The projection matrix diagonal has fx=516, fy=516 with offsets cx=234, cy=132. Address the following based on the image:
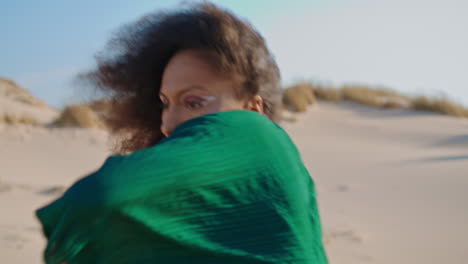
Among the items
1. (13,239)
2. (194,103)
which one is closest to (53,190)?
(13,239)

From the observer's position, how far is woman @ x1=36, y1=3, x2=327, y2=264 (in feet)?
3.51

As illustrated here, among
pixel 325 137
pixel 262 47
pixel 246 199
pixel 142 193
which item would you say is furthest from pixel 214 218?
pixel 325 137

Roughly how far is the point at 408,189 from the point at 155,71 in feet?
19.6

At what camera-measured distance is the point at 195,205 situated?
115 cm

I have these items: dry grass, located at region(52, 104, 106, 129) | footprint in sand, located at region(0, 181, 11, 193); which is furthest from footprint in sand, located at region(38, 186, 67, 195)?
dry grass, located at region(52, 104, 106, 129)

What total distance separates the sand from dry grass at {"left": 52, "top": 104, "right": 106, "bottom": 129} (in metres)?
0.21

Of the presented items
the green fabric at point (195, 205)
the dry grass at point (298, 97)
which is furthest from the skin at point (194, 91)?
the dry grass at point (298, 97)

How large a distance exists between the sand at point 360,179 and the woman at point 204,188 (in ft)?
11.2

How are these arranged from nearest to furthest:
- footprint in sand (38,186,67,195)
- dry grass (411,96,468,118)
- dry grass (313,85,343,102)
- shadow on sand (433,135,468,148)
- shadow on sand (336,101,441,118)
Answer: footprint in sand (38,186,67,195) → shadow on sand (433,135,468,148) → shadow on sand (336,101,441,118) → dry grass (411,96,468,118) → dry grass (313,85,343,102)

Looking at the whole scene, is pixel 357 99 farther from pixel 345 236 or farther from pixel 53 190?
pixel 345 236

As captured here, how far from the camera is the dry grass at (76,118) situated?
1084cm

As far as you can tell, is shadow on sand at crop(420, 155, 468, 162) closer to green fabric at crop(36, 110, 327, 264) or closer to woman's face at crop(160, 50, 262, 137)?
woman's face at crop(160, 50, 262, 137)

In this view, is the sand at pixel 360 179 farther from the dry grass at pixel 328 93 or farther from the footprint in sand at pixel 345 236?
the dry grass at pixel 328 93

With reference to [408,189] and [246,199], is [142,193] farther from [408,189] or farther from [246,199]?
[408,189]
